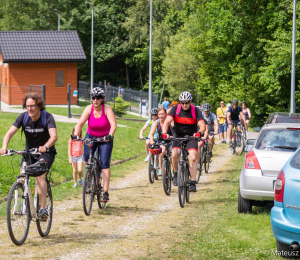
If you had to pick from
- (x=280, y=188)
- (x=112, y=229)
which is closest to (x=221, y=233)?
(x=112, y=229)

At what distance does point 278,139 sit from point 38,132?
147 inches

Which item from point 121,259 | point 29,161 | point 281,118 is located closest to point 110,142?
point 29,161

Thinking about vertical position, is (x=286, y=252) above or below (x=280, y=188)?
below

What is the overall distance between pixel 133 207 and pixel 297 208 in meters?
4.18

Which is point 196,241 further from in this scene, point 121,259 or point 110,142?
point 110,142

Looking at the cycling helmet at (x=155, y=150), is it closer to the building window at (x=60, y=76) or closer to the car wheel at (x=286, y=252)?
the car wheel at (x=286, y=252)

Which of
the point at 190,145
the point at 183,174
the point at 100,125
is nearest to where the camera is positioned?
the point at 100,125

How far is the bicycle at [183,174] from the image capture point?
29.5 ft

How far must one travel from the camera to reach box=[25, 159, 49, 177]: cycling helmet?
6.40m

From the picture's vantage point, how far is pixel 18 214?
6266 mm

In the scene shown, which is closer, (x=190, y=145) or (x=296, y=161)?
(x=296, y=161)

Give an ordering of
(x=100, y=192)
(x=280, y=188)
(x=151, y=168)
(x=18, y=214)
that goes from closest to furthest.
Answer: (x=280, y=188)
(x=18, y=214)
(x=100, y=192)
(x=151, y=168)

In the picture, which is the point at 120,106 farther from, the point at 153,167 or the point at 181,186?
the point at 181,186

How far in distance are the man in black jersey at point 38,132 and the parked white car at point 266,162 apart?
9.88 feet
